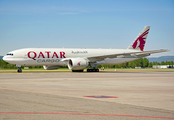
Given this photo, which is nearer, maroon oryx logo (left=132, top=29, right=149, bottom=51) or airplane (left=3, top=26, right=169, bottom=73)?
airplane (left=3, top=26, right=169, bottom=73)

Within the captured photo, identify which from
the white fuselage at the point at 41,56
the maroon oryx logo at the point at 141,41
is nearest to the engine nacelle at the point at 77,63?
the white fuselage at the point at 41,56

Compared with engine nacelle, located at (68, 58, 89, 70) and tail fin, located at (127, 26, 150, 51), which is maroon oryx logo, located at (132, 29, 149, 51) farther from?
engine nacelle, located at (68, 58, 89, 70)

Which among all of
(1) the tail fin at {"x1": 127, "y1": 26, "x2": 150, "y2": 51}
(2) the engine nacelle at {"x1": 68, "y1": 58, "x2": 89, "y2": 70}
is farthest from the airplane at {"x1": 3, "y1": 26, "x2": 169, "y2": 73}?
(1) the tail fin at {"x1": 127, "y1": 26, "x2": 150, "y2": 51}

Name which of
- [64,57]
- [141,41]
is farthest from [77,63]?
[141,41]

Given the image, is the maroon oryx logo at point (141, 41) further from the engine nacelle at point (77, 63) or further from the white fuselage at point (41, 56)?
the engine nacelle at point (77, 63)

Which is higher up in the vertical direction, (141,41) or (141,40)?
(141,40)

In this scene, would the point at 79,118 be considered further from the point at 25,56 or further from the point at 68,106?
the point at 25,56

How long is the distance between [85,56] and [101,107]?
39.0m

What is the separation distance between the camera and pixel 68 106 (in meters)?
9.55

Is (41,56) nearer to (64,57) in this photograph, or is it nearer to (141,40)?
(64,57)

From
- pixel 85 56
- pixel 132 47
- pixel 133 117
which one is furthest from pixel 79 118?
pixel 132 47

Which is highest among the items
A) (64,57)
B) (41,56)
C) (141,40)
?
(141,40)

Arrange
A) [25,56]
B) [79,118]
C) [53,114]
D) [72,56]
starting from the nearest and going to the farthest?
[79,118] < [53,114] < [25,56] < [72,56]

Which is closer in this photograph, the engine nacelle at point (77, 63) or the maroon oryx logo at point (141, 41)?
the engine nacelle at point (77, 63)
